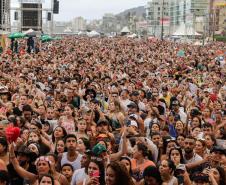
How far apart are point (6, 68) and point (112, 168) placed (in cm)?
1793

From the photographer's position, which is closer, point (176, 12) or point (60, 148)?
point (60, 148)

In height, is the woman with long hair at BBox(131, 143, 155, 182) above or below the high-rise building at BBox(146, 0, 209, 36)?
below

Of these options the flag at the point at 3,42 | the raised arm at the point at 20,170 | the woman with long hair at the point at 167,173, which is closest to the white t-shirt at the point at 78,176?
the raised arm at the point at 20,170

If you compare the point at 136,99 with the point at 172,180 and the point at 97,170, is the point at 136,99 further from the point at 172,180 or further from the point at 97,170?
the point at 97,170

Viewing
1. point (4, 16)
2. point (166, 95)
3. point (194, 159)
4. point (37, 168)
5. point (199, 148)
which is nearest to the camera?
point (37, 168)

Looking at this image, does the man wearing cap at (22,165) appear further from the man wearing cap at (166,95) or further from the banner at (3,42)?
the banner at (3,42)

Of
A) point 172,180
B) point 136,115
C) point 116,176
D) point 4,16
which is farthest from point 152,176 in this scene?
point 4,16

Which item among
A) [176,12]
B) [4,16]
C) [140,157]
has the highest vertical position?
[176,12]

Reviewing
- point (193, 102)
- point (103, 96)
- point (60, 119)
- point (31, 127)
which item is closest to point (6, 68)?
point (103, 96)

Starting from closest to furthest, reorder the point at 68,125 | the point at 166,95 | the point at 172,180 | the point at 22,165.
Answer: the point at 172,180
the point at 22,165
the point at 68,125
the point at 166,95

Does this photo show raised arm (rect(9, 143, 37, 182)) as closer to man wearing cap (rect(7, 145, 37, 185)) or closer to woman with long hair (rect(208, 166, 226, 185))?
man wearing cap (rect(7, 145, 37, 185))

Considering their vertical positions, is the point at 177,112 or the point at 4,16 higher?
the point at 4,16

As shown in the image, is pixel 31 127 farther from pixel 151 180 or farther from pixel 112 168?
pixel 112 168

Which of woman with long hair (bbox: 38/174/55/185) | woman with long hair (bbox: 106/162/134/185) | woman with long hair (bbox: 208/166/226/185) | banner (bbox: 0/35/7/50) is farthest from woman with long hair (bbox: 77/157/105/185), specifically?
→ banner (bbox: 0/35/7/50)
